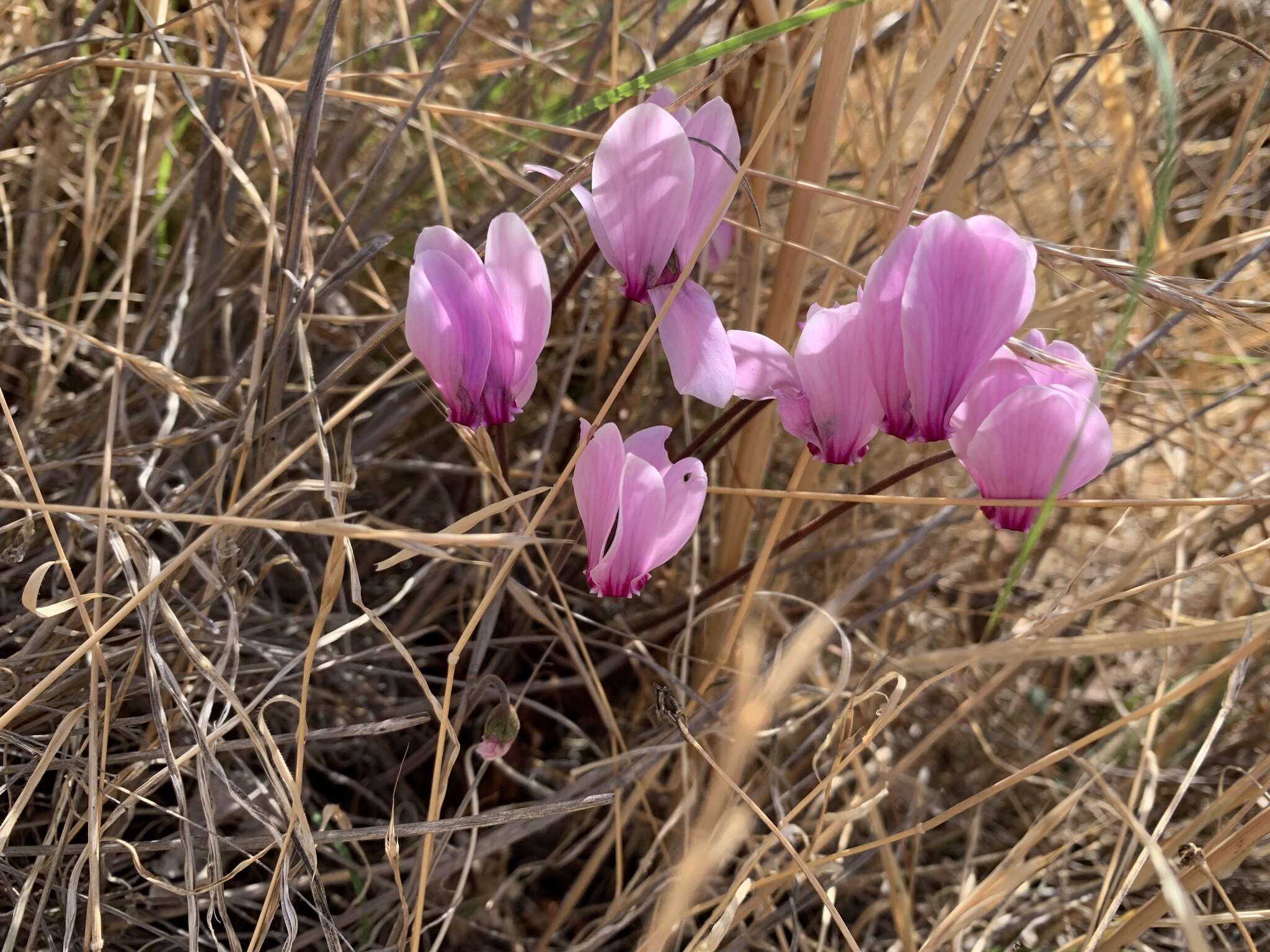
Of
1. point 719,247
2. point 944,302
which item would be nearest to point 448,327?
point 944,302

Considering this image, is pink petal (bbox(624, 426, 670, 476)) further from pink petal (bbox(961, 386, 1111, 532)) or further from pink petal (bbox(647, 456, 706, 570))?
pink petal (bbox(961, 386, 1111, 532))

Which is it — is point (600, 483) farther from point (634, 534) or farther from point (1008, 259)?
point (1008, 259)

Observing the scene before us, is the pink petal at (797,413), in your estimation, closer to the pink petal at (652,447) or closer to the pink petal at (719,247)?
the pink petal at (652,447)

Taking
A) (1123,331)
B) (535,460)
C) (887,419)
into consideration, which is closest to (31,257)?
(535,460)

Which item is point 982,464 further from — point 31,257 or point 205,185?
point 31,257

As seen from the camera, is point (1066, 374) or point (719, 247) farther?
point (719, 247)

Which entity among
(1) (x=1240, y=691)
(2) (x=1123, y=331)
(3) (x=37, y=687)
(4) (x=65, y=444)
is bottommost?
(1) (x=1240, y=691)
